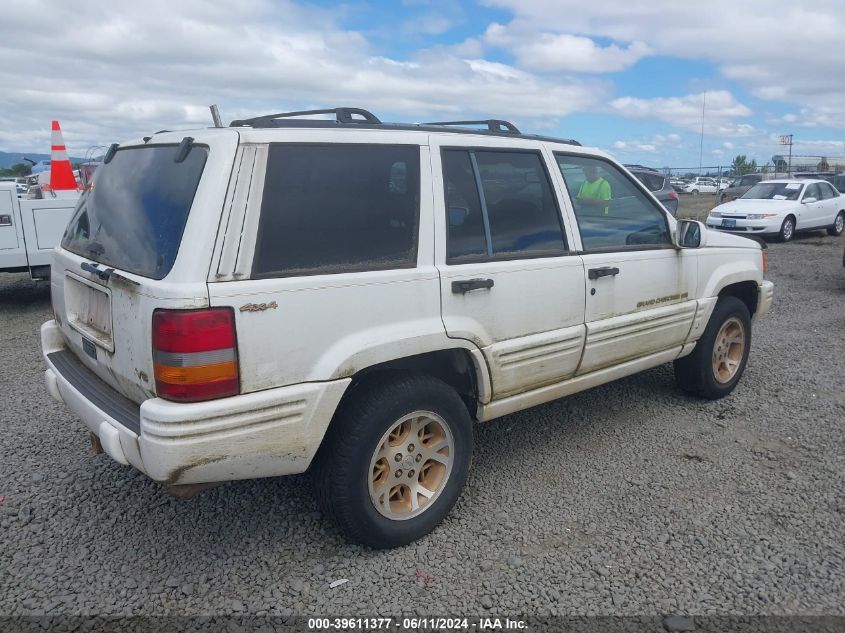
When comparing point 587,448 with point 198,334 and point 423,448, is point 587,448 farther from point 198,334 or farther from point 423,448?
point 198,334

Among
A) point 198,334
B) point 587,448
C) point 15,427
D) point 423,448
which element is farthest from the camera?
point 15,427

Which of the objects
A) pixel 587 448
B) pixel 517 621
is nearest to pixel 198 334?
pixel 517 621

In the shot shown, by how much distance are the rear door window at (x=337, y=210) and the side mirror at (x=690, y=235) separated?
2.05 meters

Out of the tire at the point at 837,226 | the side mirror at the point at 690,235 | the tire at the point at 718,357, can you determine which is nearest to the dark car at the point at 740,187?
the tire at the point at 837,226

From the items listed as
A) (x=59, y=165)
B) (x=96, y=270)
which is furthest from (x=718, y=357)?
(x=59, y=165)

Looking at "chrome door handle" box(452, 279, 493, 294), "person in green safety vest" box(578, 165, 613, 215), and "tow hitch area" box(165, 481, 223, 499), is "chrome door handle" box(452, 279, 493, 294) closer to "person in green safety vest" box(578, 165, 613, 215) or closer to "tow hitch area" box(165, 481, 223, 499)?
"person in green safety vest" box(578, 165, 613, 215)

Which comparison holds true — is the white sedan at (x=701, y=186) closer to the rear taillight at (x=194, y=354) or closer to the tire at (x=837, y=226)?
the tire at (x=837, y=226)

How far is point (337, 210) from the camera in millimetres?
2852

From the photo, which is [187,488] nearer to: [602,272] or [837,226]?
[602,272]

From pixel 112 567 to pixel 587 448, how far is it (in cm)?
271

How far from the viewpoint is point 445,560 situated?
305cm

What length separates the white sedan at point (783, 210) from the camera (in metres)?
15.7

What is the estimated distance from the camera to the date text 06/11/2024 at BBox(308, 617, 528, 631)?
2615 millimetres

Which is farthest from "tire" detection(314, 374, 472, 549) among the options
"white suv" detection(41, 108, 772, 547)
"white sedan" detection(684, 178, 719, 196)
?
"white sedan" detection(684, 178, 719, 196)
